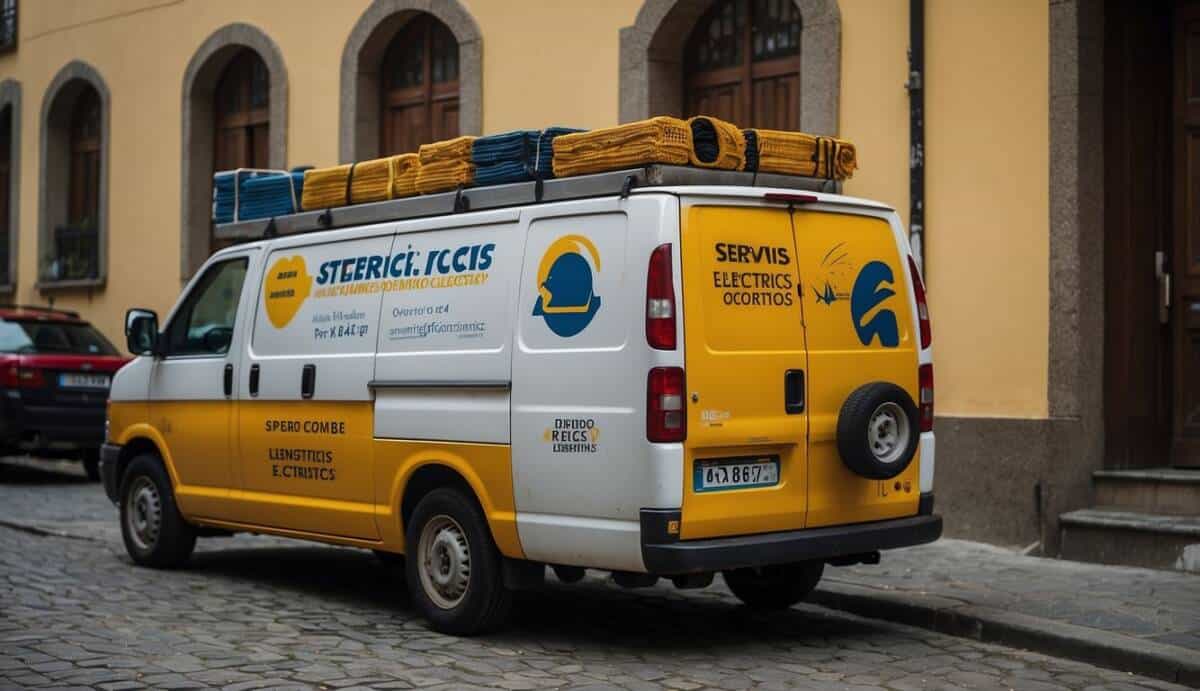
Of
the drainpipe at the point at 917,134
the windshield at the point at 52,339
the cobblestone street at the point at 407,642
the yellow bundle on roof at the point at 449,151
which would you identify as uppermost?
the drainpipe at the point at 917,134

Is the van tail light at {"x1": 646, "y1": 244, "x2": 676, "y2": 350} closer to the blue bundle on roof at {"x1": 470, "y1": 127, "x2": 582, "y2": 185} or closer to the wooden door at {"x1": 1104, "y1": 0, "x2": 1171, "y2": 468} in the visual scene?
the blue bundle on roof at {"x1": 470, "y1": 127, "x2": 582, "y2": 185}

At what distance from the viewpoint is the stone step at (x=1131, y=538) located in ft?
30.0

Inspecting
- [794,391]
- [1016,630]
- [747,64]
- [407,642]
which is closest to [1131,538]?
[1016,630]

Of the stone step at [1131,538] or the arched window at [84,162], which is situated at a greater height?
the arched window at [84,162]

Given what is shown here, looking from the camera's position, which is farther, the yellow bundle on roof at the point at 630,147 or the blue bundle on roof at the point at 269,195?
the blue bundle on roof at the point at 269,195

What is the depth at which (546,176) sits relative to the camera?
743cm

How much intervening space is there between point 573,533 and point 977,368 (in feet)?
14.7

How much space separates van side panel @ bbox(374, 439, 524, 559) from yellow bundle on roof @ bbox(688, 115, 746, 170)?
5.07 feet

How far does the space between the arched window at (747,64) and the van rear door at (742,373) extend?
5199 mm

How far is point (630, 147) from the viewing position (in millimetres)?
6977

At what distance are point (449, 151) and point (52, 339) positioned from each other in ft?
30.1

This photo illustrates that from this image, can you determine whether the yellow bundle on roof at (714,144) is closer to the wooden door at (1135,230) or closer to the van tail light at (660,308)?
the van tail light at (660,308)

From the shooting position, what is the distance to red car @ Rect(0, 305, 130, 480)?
15.0 m

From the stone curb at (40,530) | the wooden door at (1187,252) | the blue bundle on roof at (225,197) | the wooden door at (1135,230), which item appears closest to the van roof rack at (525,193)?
the blue bundle on roof at (225,197)
